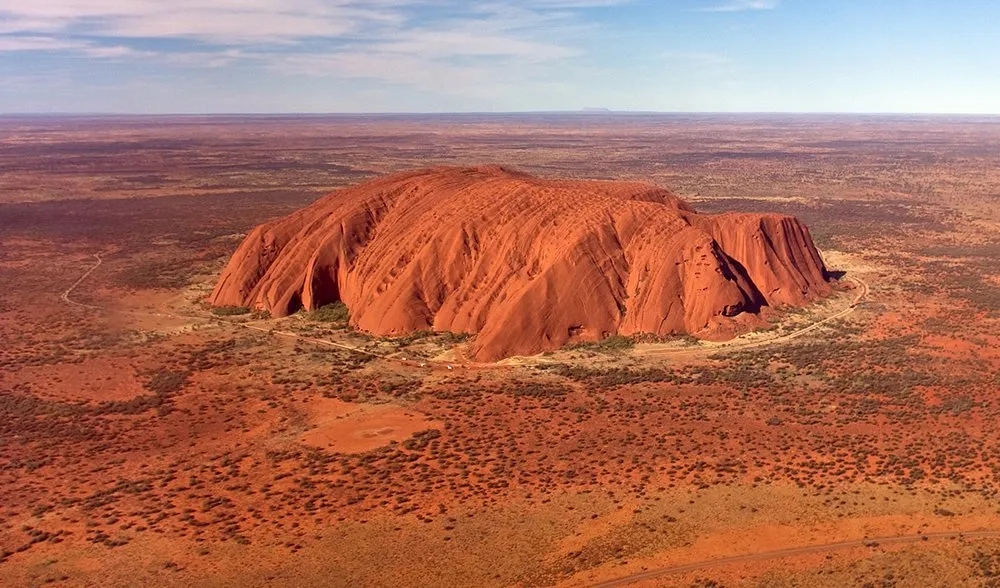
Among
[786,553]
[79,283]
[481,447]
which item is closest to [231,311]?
[79,283]

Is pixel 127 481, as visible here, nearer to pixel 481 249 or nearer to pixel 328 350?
pixel 328 350

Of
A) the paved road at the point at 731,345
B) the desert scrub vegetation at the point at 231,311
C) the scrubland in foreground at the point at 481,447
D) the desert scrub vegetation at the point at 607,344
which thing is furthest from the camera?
the desert scrub vegetation at the point at 231,311

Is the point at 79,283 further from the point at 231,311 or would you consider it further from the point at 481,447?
the point at 481,447

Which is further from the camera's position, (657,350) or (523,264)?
(523,264)

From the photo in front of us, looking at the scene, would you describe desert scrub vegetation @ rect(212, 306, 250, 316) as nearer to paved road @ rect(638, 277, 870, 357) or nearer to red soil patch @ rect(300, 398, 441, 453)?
red soil patch @ rect(300, 398, 441, 453)

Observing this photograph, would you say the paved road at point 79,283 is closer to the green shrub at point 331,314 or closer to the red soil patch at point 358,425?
the green shrub at point 331,314

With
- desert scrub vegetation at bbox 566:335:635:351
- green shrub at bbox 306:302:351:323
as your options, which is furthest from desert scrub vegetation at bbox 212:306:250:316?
desert scrub vegetation at bbox 566:335:635:351

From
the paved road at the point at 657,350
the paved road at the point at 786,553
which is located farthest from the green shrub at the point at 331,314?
the paved road at the point at 786,553
